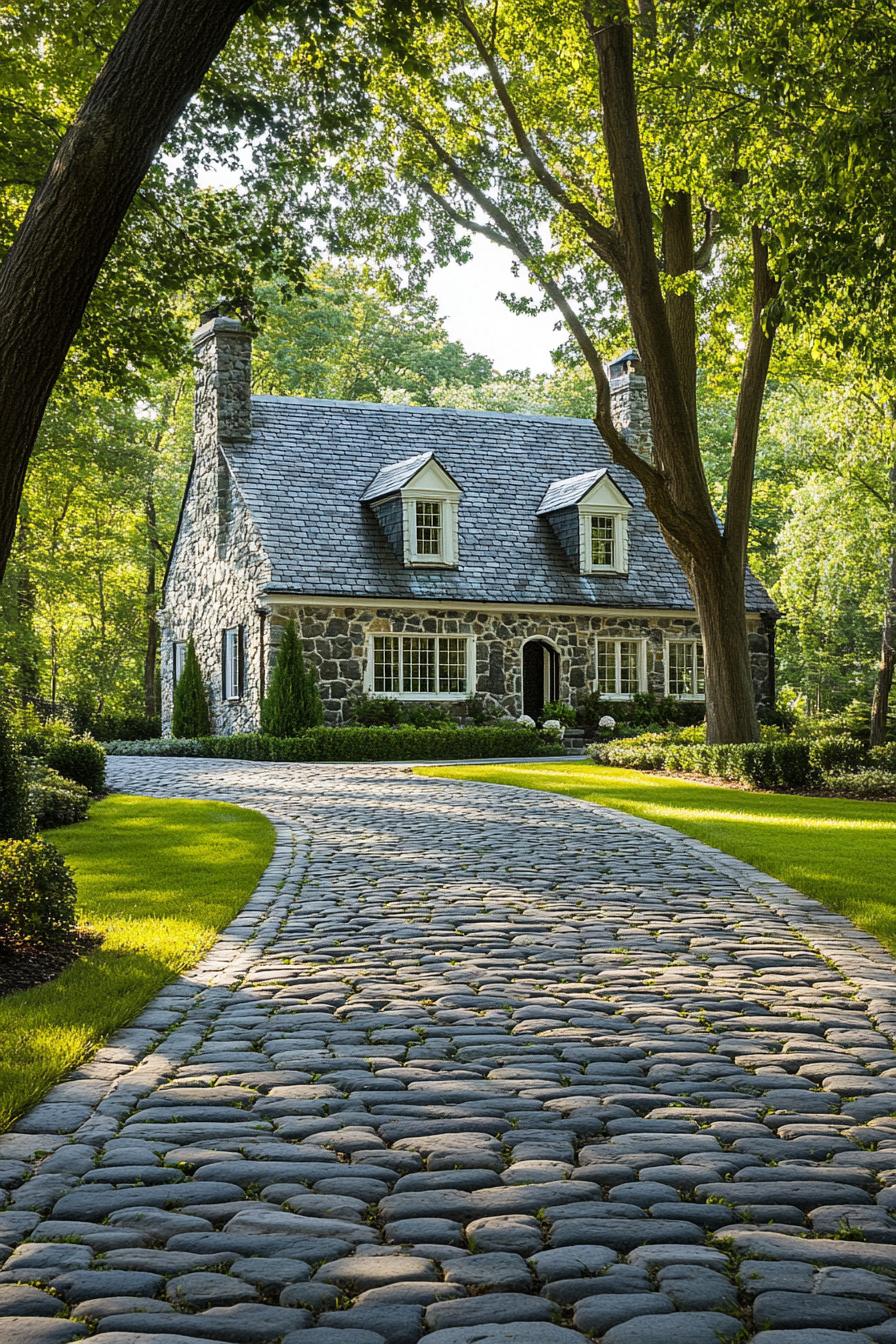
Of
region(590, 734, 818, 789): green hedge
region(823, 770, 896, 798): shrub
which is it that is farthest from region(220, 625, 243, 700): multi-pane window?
region(823, 770, 896, 798): shrub

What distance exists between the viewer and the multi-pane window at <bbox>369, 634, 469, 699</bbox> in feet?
97.7

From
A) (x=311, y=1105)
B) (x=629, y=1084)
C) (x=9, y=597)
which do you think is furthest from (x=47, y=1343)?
(x=9, y=597)

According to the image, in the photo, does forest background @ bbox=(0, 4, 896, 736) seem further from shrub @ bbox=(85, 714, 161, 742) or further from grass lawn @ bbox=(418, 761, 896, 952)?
grass lawn @ bbox=(418, 761, 896, 952)

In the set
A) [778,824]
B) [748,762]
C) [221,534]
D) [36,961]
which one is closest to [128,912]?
[36,961]

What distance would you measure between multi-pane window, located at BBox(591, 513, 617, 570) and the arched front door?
2.46m

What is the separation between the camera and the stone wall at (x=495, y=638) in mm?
28953

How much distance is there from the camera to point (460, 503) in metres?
32.0

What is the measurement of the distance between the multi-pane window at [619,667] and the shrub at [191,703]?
9.60 meters

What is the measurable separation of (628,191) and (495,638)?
559 inches

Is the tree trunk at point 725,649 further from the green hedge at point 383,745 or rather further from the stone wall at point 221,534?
the stone wall at point 221,534

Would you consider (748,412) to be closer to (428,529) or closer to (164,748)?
(428,529)

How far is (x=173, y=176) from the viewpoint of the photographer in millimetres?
14344

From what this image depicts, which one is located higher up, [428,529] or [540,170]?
[540,170]

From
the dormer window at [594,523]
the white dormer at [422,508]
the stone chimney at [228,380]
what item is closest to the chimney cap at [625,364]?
the dormer window at [594,523]
